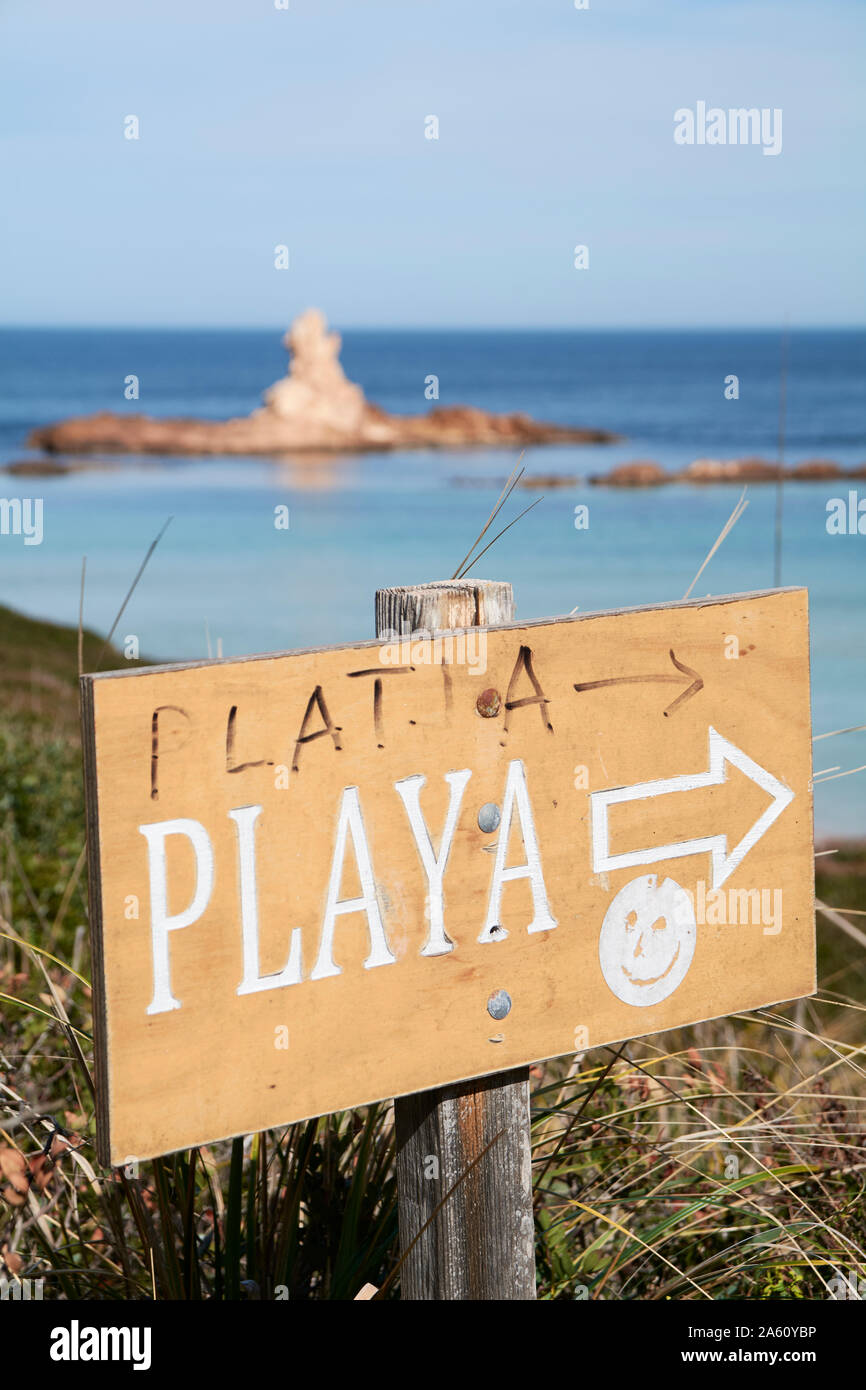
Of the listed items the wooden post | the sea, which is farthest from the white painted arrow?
the sea

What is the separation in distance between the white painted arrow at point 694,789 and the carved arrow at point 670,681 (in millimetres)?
71

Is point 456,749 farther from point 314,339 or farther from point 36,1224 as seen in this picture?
point 314,339

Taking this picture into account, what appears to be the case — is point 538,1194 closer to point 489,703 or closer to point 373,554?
point 489,703

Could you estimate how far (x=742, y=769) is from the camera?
6.31ft

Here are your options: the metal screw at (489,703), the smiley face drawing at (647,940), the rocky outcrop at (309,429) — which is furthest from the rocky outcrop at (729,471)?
the metal screw at (489,703)

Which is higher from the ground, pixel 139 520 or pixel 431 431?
pixel 431 431

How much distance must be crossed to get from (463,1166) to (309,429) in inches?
3071

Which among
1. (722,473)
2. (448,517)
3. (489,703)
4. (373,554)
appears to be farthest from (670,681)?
(722,473)

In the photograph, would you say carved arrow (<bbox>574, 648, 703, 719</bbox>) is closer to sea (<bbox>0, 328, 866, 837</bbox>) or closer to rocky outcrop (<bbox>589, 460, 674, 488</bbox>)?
sea (<bbox>0, 328, 866, 837</bbox>)

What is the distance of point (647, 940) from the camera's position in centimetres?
184

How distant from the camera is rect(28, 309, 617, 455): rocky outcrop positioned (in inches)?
3029
